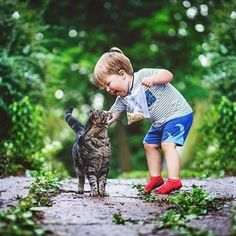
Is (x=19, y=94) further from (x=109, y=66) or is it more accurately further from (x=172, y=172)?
(x=172, y=172)

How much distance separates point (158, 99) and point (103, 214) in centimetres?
171

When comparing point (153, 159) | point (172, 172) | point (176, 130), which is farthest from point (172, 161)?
point (153, 159)

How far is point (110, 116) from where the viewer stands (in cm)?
491

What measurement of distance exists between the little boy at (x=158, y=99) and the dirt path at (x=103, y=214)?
1.50 feet

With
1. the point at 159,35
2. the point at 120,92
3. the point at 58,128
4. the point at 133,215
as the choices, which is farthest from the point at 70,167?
the point at 133,215

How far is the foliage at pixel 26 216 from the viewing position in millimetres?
2934

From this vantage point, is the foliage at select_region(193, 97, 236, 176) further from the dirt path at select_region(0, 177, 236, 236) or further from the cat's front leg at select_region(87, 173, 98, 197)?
the cat's front leg at select_region(87, 173, 98, 197)

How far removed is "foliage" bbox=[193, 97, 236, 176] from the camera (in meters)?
8.21

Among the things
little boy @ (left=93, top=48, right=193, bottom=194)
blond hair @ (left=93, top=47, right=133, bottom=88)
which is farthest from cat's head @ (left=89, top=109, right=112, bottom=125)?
blond hair @ (left=93, top=47, right=133, bottom=88)

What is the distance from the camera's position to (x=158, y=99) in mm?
5172

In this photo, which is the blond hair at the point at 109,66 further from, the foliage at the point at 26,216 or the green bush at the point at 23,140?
the green bush at the point at 23,140

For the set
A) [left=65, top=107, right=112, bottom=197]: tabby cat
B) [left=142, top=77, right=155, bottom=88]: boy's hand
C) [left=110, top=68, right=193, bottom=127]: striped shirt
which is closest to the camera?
[left=65, top=107, right=112, bottom=197]: tabby cat

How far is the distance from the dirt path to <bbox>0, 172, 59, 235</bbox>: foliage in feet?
0.29

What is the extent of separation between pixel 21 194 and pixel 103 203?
756mm
